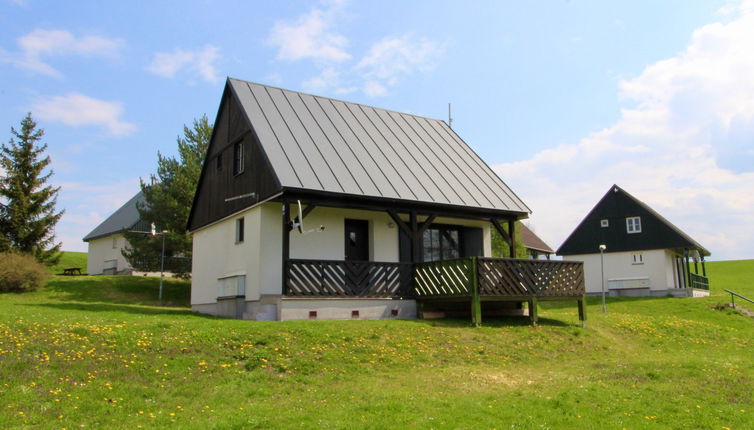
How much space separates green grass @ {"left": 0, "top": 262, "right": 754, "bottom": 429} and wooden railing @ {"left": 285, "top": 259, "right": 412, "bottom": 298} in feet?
5.67

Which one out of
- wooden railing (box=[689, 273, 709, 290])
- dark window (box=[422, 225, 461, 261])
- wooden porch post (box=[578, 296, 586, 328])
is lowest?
wooden porch post (box=[578, 296, 586, 328])

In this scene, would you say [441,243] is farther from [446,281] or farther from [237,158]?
[237,158]

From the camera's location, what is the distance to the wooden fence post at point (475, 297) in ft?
54.3

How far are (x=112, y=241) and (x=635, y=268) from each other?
3434 cm

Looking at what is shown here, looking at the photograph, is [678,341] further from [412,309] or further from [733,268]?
[733,268]

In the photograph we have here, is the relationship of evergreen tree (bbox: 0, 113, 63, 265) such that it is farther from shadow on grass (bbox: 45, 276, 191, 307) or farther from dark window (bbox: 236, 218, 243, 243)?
dark window (bbox: 236, 218, 243, 243)

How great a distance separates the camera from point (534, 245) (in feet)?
166

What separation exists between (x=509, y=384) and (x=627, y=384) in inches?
85.9

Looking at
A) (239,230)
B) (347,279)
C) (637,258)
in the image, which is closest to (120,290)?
(239,230)

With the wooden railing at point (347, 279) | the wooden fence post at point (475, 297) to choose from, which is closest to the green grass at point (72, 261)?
the wooden railing at point (347, 279)

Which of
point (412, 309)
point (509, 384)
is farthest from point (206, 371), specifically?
point (412, 309)

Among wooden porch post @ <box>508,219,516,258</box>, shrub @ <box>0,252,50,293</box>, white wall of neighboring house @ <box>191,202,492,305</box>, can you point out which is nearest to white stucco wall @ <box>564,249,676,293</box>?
wooden porch post @ <box>508,219,516,258</box>

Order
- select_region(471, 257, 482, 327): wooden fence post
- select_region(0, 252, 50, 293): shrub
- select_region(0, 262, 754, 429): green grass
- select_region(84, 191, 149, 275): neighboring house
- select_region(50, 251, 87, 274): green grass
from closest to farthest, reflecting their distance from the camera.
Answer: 1. select_region(0, 262, 754, 429): green grass
2. select_region(471, 257, 482, 327): wooden fence post
3. select_region(0, 252, 50, 293): shrub
4. select_region(84, 191, 149, 275): neighboring house
5. select_region(50, 251, 87, 274): green grass

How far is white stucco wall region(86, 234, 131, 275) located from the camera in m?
39.3
